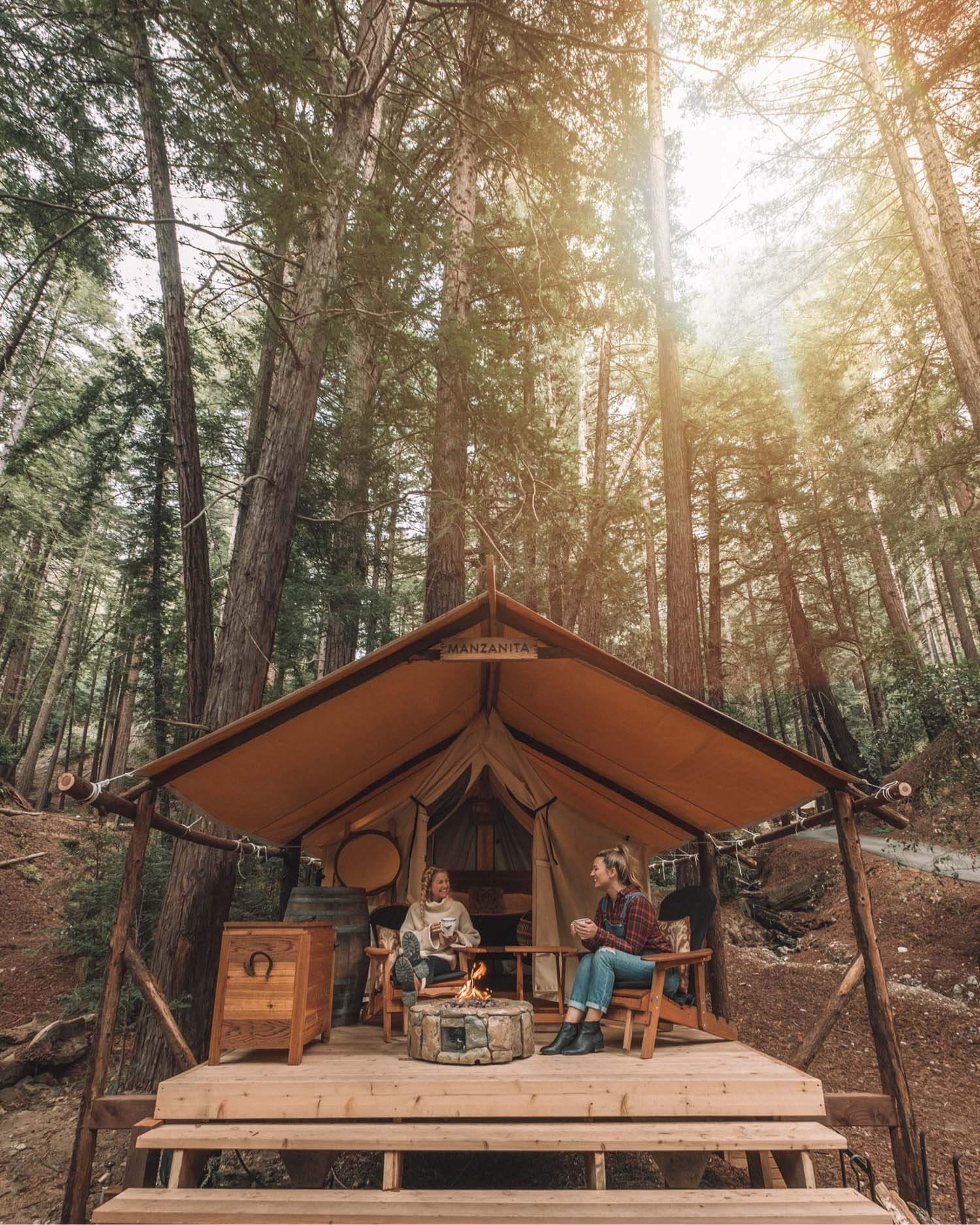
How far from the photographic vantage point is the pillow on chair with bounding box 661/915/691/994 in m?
4.08

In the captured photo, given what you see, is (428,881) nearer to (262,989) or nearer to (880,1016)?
(262,989)

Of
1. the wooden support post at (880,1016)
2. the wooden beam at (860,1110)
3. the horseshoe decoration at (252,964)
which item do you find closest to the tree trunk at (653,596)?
the wooden support post at (880,1016)

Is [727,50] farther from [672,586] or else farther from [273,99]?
[672,586]

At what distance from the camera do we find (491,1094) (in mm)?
2770

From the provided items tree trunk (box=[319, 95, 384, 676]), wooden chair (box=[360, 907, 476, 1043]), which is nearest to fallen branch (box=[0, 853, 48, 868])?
tree trunk (box=[319, 95, 384, 676])

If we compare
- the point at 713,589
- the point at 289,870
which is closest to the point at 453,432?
the point at 289,870

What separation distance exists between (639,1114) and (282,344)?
21.5 ft

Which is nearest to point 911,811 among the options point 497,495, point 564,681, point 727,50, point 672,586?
point 672,586

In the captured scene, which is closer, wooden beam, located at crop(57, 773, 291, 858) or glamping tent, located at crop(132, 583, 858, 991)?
wooden beam, located at crop(57, 773, 291, 858)

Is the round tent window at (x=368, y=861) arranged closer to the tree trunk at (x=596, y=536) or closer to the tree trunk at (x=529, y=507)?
the tree trunk at (x=529, y=507)

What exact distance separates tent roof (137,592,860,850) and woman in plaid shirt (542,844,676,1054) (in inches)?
37.7

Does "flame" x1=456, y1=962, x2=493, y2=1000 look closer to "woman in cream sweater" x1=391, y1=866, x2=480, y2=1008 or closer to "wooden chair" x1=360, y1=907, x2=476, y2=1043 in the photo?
"wooden chair" x1=360, y1=907, x2=476, y2=1043

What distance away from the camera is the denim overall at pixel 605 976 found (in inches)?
143

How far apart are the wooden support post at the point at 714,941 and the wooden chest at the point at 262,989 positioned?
Result: 10.3ft
